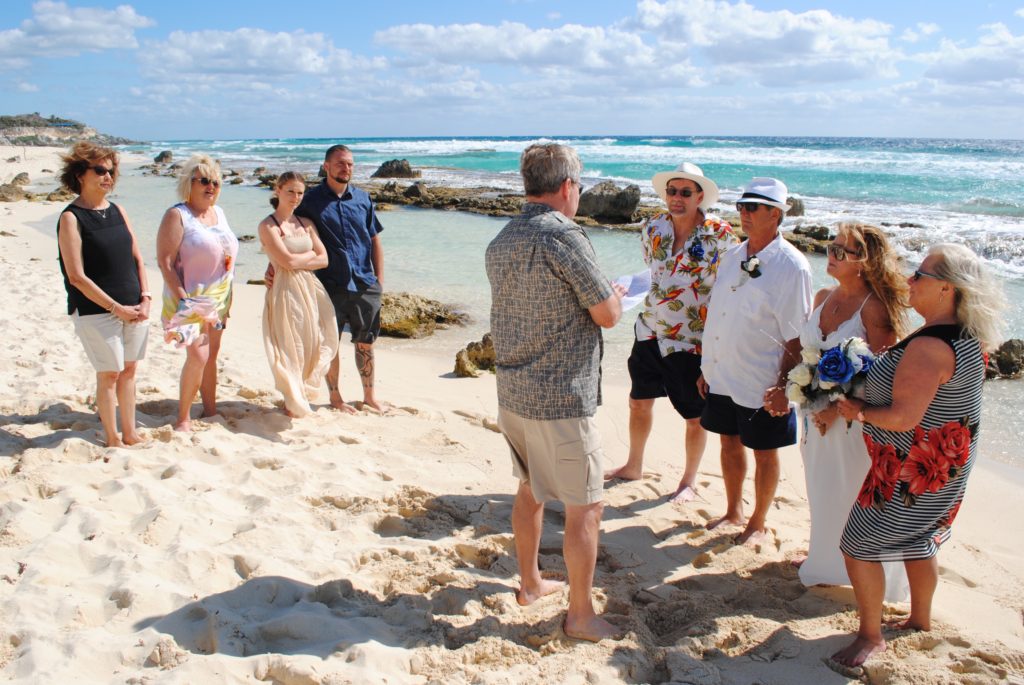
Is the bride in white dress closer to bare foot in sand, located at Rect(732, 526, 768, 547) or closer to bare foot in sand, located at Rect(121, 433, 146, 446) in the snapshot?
bare foot in sand, located at Rect(732, 526, 768, 547)

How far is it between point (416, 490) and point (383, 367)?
9.87ft

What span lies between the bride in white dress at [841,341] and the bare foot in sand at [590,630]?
1.05 metres

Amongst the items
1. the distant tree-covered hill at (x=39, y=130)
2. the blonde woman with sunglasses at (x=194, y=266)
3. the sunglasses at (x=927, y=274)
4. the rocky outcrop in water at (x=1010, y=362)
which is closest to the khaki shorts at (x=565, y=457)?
the sunglasses at (x=927, y=274)

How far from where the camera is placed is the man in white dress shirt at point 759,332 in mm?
3797

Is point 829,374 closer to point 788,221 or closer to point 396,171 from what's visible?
point 788,221

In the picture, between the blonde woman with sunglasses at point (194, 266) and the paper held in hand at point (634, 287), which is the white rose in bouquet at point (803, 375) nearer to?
the paper held in hand at point (634, 287)

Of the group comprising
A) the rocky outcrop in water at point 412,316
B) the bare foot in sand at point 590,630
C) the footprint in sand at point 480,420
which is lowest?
the bare foot in sand at point 590,630

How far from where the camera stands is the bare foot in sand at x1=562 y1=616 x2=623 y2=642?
3.12 m

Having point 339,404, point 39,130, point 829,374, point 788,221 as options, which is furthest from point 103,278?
point 39,130

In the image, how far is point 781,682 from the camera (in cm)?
292

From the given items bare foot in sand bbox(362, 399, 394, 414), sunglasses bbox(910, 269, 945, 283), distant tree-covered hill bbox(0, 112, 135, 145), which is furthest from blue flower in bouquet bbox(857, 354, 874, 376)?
distant tree-covered hill bbox(0, 112, 135, 145)

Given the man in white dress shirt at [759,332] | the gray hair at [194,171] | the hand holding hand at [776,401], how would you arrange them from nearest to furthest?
the hand holding hand at [776,401]
the man in white dress shirt at [759,332]
the gray hair at [194,171]

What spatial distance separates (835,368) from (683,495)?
1990 mm

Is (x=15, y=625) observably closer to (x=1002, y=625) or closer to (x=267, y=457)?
(x=267, y=457)
